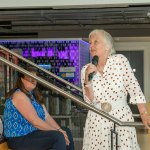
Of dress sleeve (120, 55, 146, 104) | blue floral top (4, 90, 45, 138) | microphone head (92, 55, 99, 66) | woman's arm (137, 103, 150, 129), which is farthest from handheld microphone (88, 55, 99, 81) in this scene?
blue floral top (4, 90, 45, 138)

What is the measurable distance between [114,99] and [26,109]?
1.04 meters

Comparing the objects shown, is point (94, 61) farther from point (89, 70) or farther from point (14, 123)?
point (14, 123)

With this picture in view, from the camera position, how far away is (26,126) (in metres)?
3.89

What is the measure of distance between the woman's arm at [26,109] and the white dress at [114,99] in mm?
759

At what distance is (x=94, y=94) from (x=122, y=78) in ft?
0.75

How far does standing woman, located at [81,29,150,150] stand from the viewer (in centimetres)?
305

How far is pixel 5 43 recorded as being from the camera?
11344 millimetres

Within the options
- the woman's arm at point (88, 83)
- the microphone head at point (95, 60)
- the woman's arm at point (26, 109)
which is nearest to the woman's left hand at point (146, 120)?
the woman's arm at point (88, 83)

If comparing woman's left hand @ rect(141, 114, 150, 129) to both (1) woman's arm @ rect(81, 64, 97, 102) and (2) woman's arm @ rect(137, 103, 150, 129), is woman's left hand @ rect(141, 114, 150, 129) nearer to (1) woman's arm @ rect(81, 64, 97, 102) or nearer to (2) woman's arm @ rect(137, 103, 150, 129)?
(2) woman's arm @ rect(137, 103, 150, 129)

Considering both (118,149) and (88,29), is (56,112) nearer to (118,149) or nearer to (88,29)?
(88,29)

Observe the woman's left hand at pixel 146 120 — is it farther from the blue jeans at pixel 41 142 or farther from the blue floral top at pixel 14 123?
the blue floral top at pixel 14 123

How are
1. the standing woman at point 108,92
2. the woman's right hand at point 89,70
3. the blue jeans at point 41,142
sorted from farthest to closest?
the blue jeans at point 41,142, the standing woman at point 108,92, the woman's right hand at point 89,70

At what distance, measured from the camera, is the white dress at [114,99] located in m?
3.05

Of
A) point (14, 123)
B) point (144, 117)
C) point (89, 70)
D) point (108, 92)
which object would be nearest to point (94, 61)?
point (89, 70)
